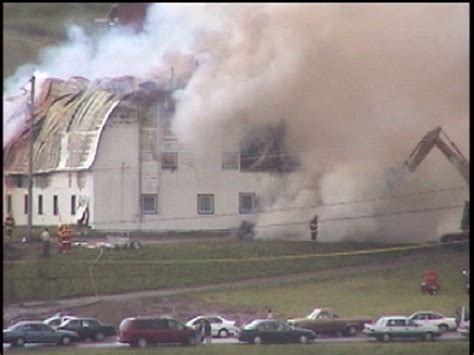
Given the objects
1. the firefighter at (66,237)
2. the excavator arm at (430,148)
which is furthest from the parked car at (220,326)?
the excavator arm at (430,148)

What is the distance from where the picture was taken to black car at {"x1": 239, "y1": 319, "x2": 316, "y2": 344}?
26.6ft

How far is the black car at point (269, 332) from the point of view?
320 inches

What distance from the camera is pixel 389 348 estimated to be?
821cm

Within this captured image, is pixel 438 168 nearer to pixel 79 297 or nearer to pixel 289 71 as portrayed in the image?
pixel 289 71

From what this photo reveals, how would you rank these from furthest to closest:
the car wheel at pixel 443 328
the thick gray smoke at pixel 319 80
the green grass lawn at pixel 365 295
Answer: the car wheel at pixel 443 328 → the green grass lawn at pixel 365 295 → the thick gray smoke at pixel 319 80

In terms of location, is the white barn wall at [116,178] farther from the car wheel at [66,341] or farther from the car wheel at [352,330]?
the car wheel at [352,330]

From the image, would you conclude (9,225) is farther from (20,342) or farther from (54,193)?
(20,342)

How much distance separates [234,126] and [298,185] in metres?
0.48

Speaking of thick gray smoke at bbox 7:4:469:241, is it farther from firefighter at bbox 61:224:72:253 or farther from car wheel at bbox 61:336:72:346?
car wheel at bbox 61:336:72:346

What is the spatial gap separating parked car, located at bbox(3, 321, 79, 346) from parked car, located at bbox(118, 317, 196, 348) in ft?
0.95

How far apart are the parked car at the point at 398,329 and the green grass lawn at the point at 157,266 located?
1.39 feet

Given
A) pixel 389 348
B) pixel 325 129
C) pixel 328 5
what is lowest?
pixel 389 348

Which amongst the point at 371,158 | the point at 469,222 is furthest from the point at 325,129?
the point at 469,222

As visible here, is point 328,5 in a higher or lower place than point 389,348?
higher
